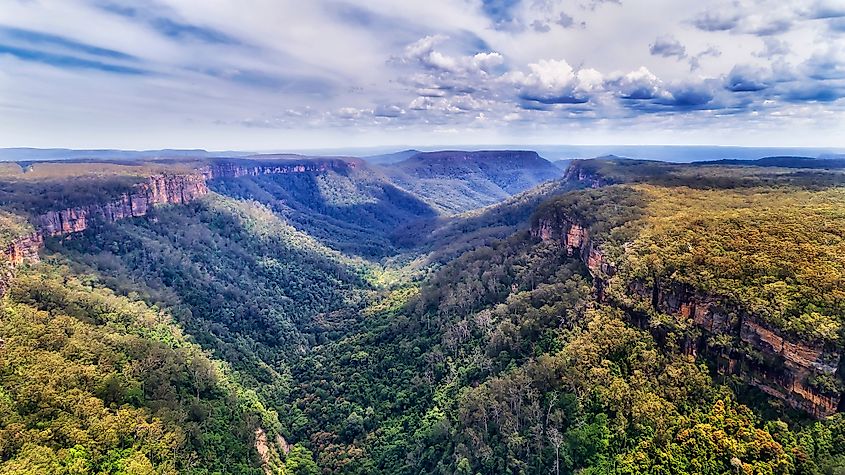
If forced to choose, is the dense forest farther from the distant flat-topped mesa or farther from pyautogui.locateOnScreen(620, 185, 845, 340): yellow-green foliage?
the distant flat-topped mesa

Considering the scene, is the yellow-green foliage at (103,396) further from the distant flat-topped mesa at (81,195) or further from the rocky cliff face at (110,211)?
the distant flat-topped mesa at (81,195)

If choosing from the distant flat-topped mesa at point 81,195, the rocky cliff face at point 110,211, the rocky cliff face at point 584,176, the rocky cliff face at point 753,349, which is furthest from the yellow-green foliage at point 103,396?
the rocky cliff face at point 584,176

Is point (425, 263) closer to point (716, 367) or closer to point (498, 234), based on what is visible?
point (498, 234)

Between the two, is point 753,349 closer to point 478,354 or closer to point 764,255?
point 764,255

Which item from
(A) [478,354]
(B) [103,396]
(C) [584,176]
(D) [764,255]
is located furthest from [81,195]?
(C) [584,176]

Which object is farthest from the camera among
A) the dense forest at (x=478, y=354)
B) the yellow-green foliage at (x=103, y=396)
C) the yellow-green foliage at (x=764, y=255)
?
the yellow-green foliage at (x=103, y=396)
